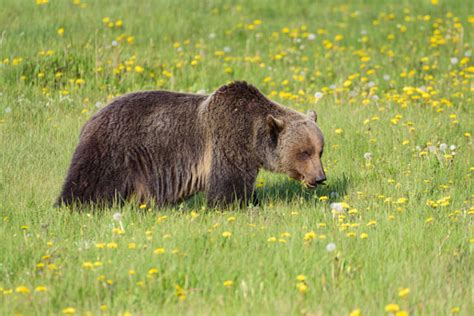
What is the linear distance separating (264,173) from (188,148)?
65.7 inches

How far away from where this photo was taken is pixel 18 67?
37.5 feet

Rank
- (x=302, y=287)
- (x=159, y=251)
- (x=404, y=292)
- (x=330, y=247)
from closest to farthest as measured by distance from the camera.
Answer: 1. (x=404, y=292)
2. (x=302, y=287)
3. (x=159, y=251)
4. (x=330, y=247)

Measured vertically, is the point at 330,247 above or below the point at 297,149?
below

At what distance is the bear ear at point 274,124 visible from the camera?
25.0 feet

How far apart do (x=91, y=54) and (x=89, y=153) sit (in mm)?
4942

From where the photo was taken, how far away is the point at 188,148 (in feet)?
24.9

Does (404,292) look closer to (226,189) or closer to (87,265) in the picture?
(87,265)

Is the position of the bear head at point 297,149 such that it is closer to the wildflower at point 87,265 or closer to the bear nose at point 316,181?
the bear nose at point 316,181

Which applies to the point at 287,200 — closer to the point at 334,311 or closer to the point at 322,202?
the point at 322,202

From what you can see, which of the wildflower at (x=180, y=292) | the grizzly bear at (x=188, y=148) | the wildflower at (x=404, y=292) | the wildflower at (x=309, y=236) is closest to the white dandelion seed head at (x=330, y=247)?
the wildflower at (x=309, y=236)

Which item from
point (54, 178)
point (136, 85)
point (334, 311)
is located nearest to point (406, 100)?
point (136, 85)

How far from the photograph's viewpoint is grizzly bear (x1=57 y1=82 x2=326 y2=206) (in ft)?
23.7

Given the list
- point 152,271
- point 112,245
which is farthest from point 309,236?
point 112,245

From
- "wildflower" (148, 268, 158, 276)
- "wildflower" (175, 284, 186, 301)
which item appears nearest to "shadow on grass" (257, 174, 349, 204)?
"wildflower" (148, 268, 158, 276)
